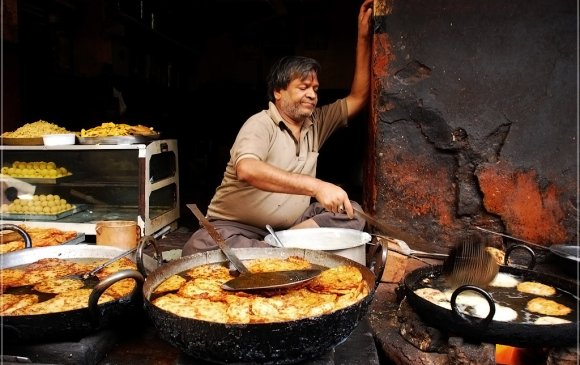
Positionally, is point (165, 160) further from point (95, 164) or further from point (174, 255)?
point (174, 255)

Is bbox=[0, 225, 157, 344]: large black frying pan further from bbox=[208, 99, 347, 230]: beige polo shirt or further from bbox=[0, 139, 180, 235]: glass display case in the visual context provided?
bbox=[0, 139, 180, 235]: glass display case

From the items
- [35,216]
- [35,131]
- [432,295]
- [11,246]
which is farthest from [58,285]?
[35,131]

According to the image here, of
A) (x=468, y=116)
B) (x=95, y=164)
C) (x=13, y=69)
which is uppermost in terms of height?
(x=13, y=69)

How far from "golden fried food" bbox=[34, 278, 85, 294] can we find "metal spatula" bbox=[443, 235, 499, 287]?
2.22 metres

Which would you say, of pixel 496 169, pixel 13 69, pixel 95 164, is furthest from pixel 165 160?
pixel 496 169

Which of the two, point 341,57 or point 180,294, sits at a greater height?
point 341,57

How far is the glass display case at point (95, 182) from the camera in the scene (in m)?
4.88

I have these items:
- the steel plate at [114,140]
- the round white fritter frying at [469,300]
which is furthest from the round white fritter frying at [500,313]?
the steel plate at [114,140]

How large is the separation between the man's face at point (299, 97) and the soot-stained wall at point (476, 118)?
0.66 meters

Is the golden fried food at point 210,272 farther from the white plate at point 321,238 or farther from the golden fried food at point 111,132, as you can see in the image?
the golden fried food at point 111,132

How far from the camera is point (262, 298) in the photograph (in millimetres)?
2033

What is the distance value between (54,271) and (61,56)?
6.07 metres

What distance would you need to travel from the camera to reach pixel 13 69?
6336 millimetres

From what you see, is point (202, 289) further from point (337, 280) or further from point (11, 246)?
point (11, 246)
